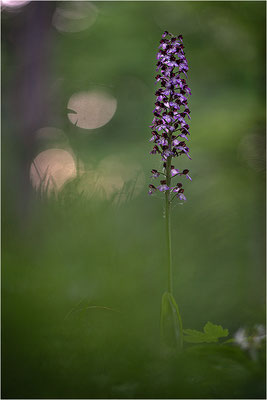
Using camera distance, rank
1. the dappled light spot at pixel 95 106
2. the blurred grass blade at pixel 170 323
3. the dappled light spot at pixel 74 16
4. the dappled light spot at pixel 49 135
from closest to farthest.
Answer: the blurred grass blade at pixel 170 323, the dappled light spot at pixel 49 135, the dappled light spot at pixel 95 106, the dappled light spot at pixel 74 16

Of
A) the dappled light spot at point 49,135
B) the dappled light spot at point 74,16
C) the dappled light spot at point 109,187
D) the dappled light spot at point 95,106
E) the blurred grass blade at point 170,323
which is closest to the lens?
the blurred grass blade at point 170,323

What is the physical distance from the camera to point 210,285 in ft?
7.30

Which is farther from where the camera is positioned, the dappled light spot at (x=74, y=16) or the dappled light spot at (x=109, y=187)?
the dappled light spot at (x=74, y=16)

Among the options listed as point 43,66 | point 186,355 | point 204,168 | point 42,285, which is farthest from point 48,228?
point 43,66

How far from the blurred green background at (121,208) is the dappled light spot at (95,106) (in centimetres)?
3

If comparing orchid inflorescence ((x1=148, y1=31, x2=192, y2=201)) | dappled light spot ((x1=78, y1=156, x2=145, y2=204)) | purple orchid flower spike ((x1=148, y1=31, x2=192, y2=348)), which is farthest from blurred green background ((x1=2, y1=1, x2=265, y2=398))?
orchid inflorescence ((x1=148, y1=31, x2=192, y2=201))

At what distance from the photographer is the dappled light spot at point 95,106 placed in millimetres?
3596

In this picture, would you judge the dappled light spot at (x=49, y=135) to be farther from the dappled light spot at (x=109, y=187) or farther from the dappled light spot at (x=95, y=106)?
the dappled light spot at (x=109, y=187)

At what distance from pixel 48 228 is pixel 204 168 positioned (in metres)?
2.13

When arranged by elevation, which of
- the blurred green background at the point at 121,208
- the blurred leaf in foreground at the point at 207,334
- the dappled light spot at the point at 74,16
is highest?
the dappled light spot at the point at 74,16

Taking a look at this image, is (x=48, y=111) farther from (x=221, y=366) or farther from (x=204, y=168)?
(x=221, y=366)

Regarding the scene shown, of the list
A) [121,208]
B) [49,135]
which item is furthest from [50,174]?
[49,135]

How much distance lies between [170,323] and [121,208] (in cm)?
90

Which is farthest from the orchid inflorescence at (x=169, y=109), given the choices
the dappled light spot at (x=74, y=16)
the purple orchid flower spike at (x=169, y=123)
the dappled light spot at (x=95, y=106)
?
the dappled light spot at (x=74, y=16)
